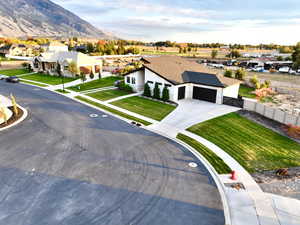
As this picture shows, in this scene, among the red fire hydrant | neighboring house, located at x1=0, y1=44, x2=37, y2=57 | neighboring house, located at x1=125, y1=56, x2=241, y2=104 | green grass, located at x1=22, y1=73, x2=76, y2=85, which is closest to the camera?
the red fire hydrant

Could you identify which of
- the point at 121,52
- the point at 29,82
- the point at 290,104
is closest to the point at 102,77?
the point at 29,82

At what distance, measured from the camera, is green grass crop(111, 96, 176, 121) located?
81.0 ft

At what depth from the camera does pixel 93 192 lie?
11156 mm

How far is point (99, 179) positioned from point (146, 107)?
16.0 m

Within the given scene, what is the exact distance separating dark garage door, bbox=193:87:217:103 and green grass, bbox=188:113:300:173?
20.9 ft

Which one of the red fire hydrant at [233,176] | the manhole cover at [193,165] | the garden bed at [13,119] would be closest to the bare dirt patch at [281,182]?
the red fire hydrant at [233,176]

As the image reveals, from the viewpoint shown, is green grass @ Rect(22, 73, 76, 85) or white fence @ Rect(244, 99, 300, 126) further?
green grass @ Rect(22, 73, 76, 85)

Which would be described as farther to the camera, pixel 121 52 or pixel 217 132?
pixel 121 52

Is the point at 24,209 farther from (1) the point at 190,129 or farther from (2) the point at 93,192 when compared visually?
(1) the point at 190,129

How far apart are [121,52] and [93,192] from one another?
10377cm

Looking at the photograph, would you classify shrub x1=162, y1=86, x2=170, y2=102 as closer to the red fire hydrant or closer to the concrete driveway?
the concrete driveway

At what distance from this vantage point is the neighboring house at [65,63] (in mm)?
48062

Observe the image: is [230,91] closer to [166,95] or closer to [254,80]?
[166,95]

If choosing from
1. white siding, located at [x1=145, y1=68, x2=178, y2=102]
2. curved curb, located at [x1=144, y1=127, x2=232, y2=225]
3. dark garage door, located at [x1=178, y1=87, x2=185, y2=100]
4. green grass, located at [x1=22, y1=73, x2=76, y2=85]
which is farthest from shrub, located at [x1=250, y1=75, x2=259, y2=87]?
green grass, located at [x1=22, y1=73, x2=76, y2=85]
